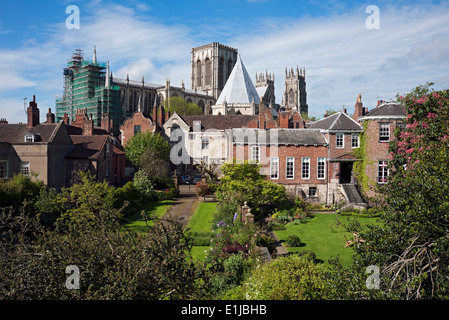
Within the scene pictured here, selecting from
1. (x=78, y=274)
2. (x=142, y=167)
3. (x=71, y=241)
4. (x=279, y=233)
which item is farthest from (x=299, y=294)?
(x=142, y=167)

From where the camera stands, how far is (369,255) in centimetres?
941

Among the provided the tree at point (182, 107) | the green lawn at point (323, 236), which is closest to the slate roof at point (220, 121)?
the green lawn at point (323, 236)

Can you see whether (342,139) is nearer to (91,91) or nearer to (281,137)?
(281,137)

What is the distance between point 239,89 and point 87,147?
51221 millimetres

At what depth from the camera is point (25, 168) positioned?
31.7m

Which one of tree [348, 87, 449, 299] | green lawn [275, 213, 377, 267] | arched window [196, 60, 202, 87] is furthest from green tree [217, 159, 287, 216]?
arched window [196, 60, 202, 87]

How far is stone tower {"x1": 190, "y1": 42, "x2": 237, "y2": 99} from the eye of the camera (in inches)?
4675

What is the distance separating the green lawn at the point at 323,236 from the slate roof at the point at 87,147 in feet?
65.0

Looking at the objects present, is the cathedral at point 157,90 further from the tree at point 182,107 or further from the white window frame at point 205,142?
the white window frame at point 205,142

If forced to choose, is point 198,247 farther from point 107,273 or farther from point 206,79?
point 206,79

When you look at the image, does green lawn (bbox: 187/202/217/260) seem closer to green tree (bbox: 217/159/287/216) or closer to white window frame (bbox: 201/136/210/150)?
green tree (bbox: 217/159/287/216)

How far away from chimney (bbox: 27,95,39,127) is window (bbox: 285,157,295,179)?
24.4 metres

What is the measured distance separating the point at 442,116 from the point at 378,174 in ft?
70.3
